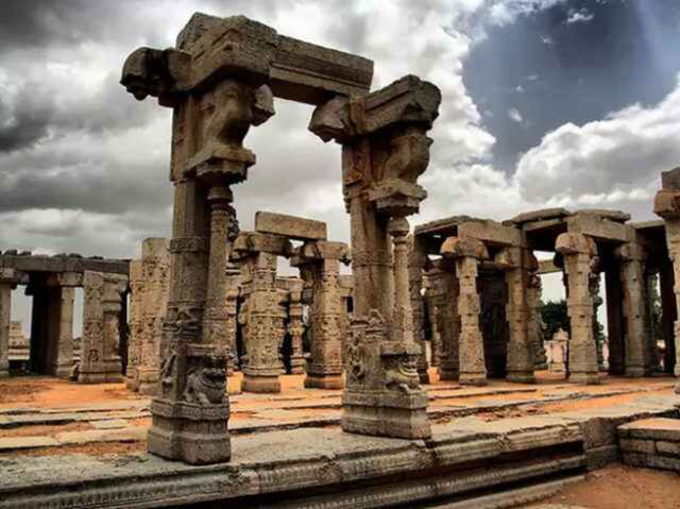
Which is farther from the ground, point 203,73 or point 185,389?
point 203,73

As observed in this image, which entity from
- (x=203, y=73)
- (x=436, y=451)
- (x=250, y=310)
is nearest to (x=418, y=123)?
(x=203, y=73)

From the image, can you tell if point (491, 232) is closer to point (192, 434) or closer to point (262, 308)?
point (262, 308)

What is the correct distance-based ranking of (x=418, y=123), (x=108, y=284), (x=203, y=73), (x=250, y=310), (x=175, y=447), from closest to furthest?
(x=175, y=447) < (x=203, y=73) < (x=418, y=123) < (x=250, y=310) < (x=108, y=284)

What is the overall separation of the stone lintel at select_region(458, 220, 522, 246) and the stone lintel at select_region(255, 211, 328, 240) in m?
4.21

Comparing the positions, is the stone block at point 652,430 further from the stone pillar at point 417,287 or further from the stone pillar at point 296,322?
the stone pillar at point 296,322

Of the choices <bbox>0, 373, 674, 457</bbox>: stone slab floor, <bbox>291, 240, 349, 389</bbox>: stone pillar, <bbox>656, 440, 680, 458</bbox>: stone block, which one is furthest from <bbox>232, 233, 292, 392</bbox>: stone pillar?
<bbox>656, 440, 680, 458</bbox>: stone block

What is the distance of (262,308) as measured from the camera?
1752 centimetres

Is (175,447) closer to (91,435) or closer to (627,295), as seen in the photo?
(91,435)

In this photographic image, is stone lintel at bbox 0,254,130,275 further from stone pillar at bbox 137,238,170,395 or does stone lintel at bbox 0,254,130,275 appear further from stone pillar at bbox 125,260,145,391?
stone pillar at bbox 137,238,170,395

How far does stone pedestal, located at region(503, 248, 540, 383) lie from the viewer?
67.5 ft

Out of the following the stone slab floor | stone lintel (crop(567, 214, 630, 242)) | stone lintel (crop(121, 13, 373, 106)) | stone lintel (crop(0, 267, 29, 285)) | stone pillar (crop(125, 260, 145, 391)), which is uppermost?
stone lintel (crop(567, 214, 630, 242))

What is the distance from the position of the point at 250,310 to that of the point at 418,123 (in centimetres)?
1107

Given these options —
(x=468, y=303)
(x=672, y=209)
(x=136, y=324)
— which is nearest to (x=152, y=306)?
(x=136, y=324)

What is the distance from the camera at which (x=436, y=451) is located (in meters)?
6.77
